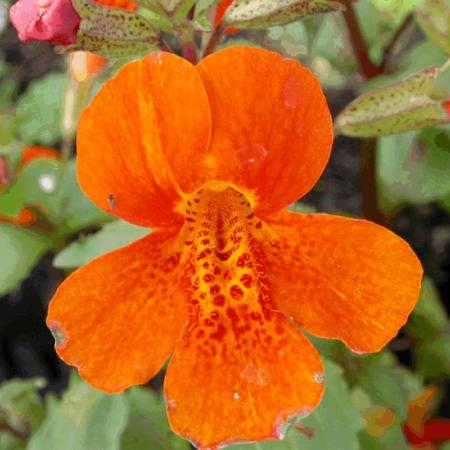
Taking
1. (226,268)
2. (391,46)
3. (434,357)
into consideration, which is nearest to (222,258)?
(226,268)

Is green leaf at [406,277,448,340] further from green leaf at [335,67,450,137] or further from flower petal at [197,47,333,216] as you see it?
flower petal at [197,47,333,216]

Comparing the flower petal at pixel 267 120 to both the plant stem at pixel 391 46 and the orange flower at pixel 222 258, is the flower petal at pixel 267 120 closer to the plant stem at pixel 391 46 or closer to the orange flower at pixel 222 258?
the orange flower at pixel 222 258

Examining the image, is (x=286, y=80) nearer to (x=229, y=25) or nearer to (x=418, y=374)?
(x=229, y=25)

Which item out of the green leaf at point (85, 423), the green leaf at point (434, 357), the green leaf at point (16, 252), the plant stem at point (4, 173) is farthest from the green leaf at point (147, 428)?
the green leaf at point (434, 357)

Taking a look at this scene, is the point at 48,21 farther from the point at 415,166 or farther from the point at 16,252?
the point at 415,166

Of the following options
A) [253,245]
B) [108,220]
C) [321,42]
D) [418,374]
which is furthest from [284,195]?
[418,374]

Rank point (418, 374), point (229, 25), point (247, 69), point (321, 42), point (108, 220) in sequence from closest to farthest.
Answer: point (247, 69) → point (229, 25) → point (108, 220) → point (321, 42) → point (418, 374)
